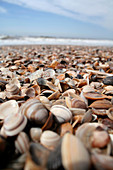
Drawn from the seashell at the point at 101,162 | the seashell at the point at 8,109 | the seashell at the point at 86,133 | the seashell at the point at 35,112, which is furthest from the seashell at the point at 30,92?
the seashell at the point at 101,162

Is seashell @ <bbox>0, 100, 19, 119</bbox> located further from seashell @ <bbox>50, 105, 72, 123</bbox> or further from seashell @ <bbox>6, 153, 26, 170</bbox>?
seashell @ <bbox>6, 153, 26, 170</bbox>

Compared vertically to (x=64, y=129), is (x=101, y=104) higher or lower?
higher

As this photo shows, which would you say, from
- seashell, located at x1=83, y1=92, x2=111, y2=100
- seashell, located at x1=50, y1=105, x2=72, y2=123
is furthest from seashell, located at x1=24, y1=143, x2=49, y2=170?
seashell, located at x1=83, y1=92, x2=111, y2=100

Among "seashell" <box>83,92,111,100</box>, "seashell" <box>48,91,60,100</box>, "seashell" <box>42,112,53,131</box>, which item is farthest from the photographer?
"seashell" <box>48,91,60,100</box>

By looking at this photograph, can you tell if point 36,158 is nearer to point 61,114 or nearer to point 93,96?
point 61,114

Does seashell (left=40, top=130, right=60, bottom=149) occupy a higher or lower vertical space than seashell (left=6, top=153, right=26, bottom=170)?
higher

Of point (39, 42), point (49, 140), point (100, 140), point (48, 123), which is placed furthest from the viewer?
point (39, 42)

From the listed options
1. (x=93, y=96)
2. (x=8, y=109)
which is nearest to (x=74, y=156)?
(x=8, y=109)
